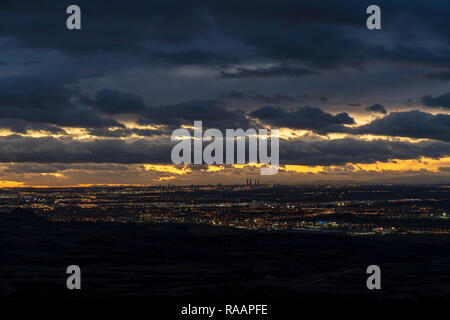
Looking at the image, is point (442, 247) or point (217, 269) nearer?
point (217, 269)

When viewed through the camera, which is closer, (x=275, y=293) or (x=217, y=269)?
(x=275, y=293)
